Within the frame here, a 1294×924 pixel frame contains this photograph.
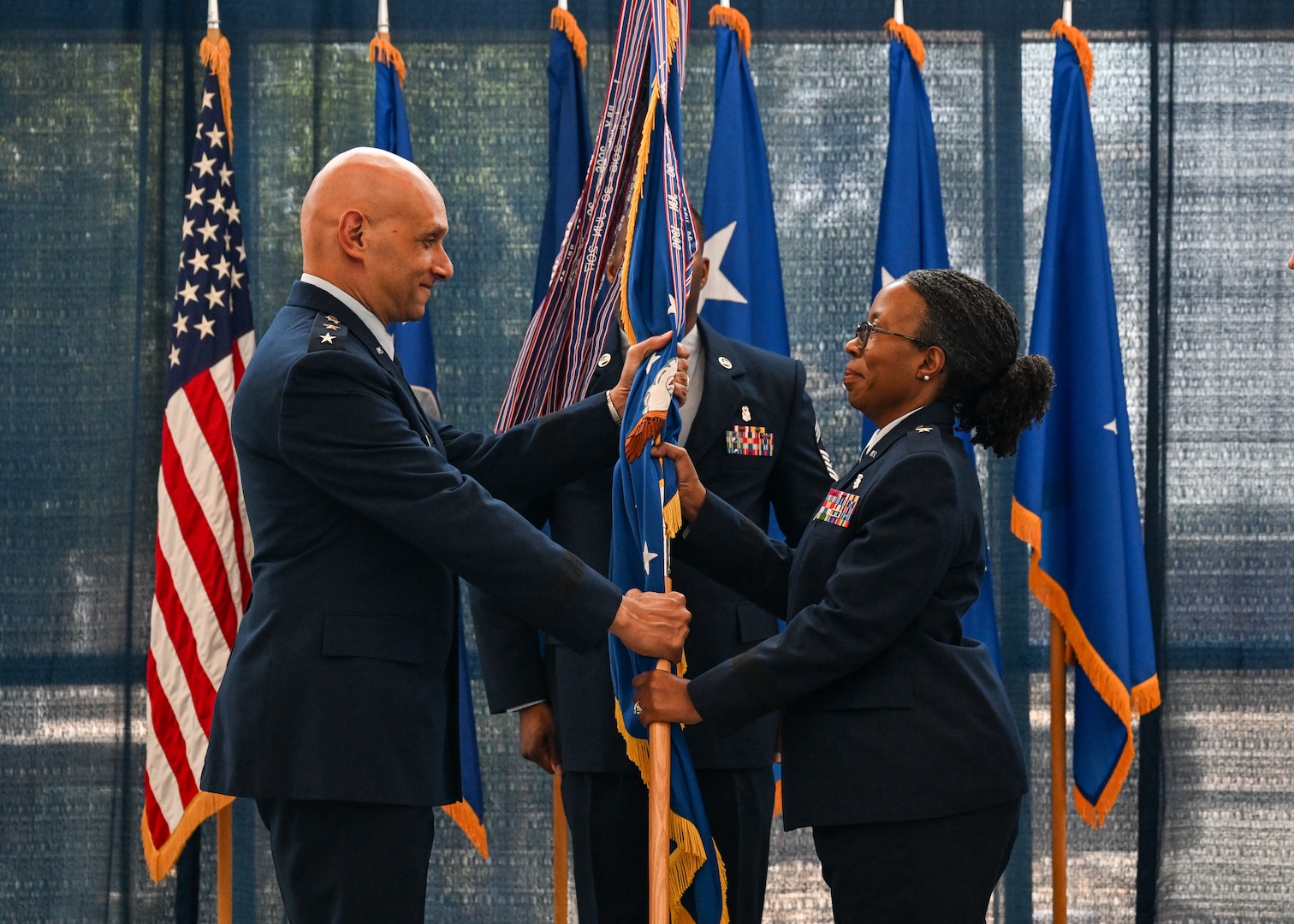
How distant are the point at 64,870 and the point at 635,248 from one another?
8.30ft

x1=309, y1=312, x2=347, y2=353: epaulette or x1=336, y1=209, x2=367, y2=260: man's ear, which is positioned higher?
x1=336, y1=209, x2=367, y2=260: man's ear

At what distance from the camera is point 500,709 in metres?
2.54

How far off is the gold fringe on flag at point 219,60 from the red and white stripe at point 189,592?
728 millimetres

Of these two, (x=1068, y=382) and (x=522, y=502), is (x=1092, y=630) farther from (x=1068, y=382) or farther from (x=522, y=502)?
(x=522, y=502)

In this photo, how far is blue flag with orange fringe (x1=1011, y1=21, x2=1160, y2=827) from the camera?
322 centimetres

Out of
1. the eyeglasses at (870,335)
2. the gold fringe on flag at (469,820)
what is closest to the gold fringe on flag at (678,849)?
the eyeglasses at (870,335)

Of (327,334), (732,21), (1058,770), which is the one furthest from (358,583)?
(1058,770)

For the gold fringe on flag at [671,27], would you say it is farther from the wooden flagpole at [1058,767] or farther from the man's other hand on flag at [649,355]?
the wooden flagpole at [1058,767]

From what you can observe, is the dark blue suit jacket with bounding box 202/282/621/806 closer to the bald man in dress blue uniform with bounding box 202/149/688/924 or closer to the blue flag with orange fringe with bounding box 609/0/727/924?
the bald man in dress blue uniform with bounding box 202/149/688/924

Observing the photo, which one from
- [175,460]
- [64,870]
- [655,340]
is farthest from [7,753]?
[655,340]

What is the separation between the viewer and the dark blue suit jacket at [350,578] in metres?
1.98

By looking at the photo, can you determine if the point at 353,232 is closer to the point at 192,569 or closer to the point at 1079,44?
the point at 192,569

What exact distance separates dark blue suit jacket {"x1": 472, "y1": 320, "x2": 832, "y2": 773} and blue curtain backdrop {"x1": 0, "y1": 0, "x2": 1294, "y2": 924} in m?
1.05

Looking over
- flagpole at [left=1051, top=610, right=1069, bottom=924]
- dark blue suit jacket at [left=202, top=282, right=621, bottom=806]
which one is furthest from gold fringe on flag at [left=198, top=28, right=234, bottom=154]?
flagpole at [left=1051, top=610, right=1069, bottom=924]
